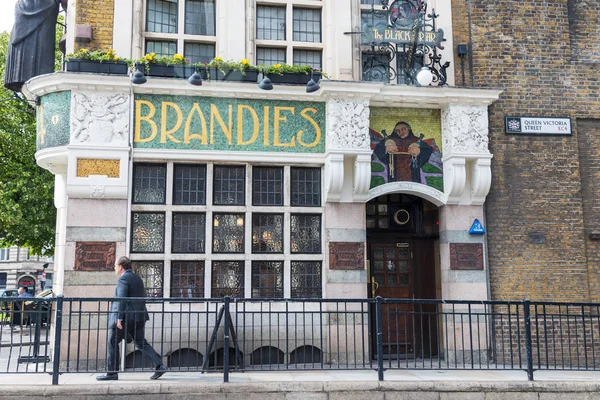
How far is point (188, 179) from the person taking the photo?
1041 cm

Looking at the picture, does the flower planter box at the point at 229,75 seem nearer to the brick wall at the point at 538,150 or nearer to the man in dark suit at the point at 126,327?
the man in dark suit at the point at 126,327

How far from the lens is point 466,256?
424 inches

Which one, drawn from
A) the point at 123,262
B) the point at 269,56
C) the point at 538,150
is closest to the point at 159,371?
the point at 123,262

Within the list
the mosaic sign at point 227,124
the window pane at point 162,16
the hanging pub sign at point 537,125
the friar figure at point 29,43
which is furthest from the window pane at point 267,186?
the hanging pub sign at point 537,125

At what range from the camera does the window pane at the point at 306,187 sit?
421 inches

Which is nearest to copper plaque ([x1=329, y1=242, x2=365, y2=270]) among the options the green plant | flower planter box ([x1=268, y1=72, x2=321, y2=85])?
flower planter box ([x1=268, y1=72, x2=321, y2=85])

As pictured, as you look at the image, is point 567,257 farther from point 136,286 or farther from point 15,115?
point 15,115

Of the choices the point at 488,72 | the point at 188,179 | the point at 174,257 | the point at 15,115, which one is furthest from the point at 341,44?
the point at 15,115

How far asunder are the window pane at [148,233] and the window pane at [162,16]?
361 cm

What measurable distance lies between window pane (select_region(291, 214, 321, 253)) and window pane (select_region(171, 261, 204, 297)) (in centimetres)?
175

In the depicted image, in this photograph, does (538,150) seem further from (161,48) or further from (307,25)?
(161,48)

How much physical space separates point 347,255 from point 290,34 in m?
4.45

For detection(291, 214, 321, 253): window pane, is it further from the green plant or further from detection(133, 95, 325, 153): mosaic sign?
the green plant

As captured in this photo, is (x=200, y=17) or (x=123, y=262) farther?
(x=200, y=17)
